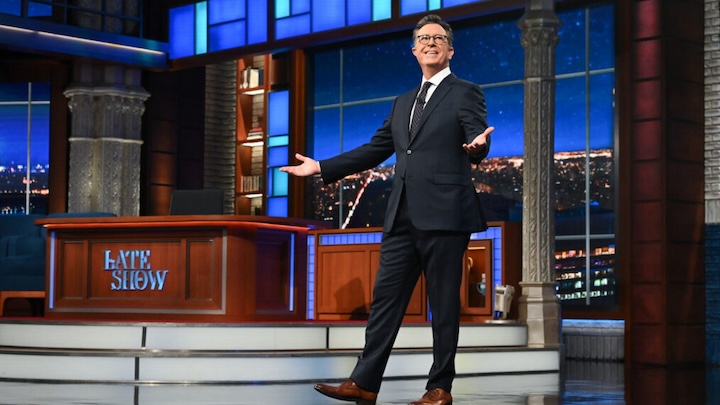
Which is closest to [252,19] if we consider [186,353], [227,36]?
[227,36]

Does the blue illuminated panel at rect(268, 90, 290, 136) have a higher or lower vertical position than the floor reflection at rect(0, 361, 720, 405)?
higher

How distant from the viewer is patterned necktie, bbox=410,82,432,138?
172 inches

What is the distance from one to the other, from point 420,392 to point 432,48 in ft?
7.37

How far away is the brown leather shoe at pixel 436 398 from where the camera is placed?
414 cm

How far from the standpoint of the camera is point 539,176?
8.98 meters

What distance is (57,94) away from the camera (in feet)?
43.6

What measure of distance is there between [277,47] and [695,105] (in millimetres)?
4694

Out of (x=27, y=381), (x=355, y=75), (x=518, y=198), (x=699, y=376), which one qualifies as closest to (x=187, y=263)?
(x=27, y=381)

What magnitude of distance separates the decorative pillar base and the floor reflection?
87 cm

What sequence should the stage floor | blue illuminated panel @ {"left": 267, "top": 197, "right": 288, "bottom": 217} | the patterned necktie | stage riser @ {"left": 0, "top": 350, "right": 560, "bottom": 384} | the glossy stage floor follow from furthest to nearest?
blue illuminated panel @ {"left": 267, "top": 197, "right": 288, "bottom": 217} < stage riser @ {"left": 0, "top": 350, "right": 560, "bottom": 384} < the glossy stage floor < the stage floor < the patterned necktie

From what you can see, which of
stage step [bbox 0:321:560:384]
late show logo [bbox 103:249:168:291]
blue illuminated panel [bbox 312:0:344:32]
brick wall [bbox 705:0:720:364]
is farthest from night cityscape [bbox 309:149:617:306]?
late show logo [bbox 103:249:168:291]

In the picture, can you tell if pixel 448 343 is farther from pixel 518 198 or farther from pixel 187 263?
pixel 518 198

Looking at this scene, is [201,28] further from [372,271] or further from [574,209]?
[574,209]

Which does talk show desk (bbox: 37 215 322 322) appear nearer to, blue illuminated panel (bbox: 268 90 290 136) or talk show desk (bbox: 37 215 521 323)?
talk show desk (bbox: 37 215 521 323)
